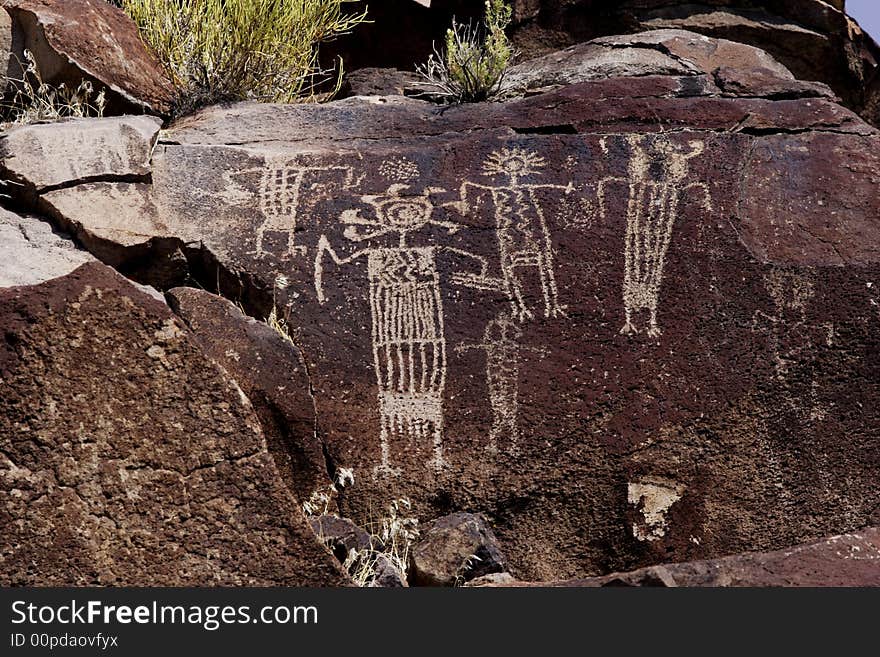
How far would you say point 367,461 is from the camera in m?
4.83

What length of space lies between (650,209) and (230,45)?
2.33 metres

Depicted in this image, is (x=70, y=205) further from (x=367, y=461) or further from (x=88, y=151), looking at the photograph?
(x=367, y=461)

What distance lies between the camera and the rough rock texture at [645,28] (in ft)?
25.5

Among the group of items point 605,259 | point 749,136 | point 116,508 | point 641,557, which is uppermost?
point 749,136

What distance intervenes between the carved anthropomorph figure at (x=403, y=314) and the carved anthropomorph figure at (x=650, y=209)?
2.30 ft

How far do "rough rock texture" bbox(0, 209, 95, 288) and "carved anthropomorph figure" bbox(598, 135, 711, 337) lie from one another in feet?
6.62

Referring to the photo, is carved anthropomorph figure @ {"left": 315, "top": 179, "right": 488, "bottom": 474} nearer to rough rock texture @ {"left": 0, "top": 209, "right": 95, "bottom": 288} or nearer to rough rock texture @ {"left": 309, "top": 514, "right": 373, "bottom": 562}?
rough rock texture @ {"left": 309, "top": 514, "right": 373, "bottom": 562}

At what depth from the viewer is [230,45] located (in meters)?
6.29

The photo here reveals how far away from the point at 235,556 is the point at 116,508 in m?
0.38

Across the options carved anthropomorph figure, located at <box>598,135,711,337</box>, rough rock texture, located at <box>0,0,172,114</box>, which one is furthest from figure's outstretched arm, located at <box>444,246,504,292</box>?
rough rock texture, located at <box>0,0,172,114</box>

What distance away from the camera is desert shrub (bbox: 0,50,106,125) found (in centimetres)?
579

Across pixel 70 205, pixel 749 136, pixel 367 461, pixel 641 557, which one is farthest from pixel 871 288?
pixel 70 205

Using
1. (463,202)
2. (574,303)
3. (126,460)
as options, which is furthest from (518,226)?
(126,460)

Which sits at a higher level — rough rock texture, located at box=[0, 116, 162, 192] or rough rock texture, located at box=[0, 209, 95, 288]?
rough rock texture, located at box=[0, 116, 162, 192]
